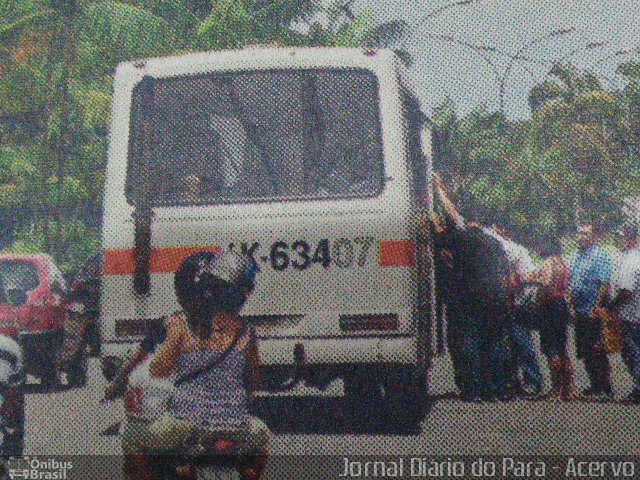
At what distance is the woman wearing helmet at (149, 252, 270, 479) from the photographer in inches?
148

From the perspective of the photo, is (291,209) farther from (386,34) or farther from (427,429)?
(386,34)

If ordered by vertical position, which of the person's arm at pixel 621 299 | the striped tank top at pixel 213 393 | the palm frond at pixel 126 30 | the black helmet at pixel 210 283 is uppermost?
the palm frond at pixel 126 30

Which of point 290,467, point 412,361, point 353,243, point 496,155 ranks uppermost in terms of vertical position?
point 496,155

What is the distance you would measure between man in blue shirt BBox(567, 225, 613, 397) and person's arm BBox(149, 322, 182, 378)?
6.40m

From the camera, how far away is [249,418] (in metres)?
3.80

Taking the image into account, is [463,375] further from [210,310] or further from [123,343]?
[210,310]

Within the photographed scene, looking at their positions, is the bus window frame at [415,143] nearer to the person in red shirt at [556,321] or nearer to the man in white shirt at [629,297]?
the person in red shirt at [556,321]

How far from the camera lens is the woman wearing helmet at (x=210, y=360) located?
3758mm

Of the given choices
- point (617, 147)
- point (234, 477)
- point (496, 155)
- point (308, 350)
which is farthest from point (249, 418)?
point (617, 147)

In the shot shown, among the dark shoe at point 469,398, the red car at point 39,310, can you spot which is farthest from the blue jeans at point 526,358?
the red car at point 39,310

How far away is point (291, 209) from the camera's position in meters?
7.91

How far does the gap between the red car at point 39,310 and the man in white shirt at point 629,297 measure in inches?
194

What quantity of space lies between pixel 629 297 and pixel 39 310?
5.10 meters

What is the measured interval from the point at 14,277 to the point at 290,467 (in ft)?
18.1
